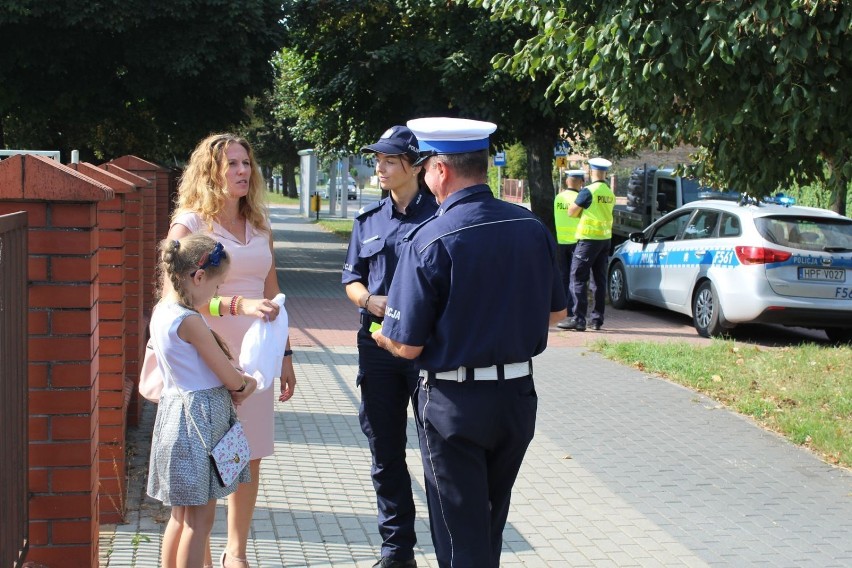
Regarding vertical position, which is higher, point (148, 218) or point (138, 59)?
point (138, 59)

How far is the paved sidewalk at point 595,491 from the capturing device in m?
5.39

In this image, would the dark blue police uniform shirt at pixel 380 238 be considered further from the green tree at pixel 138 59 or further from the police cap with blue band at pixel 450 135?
the green tree at pixel 138 59

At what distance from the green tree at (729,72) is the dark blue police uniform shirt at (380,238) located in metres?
3.29

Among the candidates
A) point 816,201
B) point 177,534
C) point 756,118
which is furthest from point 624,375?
point 816,201

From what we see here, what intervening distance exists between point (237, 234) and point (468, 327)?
1428mm

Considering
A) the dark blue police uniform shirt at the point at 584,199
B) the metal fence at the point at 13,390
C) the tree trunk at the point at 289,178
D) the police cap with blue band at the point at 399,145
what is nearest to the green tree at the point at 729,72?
the police cap with blue band at the point at 399,145

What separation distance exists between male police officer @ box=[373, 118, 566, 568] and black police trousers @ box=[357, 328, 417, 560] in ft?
3.20

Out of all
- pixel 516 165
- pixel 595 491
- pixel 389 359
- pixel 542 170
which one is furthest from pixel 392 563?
pixel 516 165

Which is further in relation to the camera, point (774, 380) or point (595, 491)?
point (774, 380)

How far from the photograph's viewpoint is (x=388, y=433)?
16.5 ft

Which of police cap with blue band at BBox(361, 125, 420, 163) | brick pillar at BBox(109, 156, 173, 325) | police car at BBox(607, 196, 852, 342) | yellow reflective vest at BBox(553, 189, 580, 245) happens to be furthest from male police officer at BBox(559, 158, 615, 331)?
police cap with blue band at BBox(361, 125, 420, 163)

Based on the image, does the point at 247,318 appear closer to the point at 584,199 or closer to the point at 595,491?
the point at 595,491

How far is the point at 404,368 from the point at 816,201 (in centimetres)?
3323

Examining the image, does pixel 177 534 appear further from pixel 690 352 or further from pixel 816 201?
pixel 816 201
